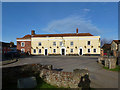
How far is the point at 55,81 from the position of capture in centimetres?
458

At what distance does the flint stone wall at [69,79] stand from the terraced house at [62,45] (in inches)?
963

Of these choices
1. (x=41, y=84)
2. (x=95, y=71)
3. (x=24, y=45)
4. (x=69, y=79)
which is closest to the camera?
(x=69, y=79)

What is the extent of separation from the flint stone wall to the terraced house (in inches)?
963

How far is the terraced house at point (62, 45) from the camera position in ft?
93.8

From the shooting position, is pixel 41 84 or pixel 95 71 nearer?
pixel 41 84

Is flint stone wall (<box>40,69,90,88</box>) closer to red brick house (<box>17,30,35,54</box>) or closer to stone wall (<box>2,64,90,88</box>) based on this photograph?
stone wall (<box>2,64,90,88</box>)

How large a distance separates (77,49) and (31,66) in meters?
24.4

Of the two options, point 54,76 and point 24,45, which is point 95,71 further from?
point 24,45

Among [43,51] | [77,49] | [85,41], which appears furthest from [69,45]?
[43,51]

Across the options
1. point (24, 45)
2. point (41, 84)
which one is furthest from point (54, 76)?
point (24, 45)

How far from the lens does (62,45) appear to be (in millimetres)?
29234

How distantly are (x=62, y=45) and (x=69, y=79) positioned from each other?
2498cm

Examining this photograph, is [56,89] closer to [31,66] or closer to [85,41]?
[31,66]

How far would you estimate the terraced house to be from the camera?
93.8 ft
